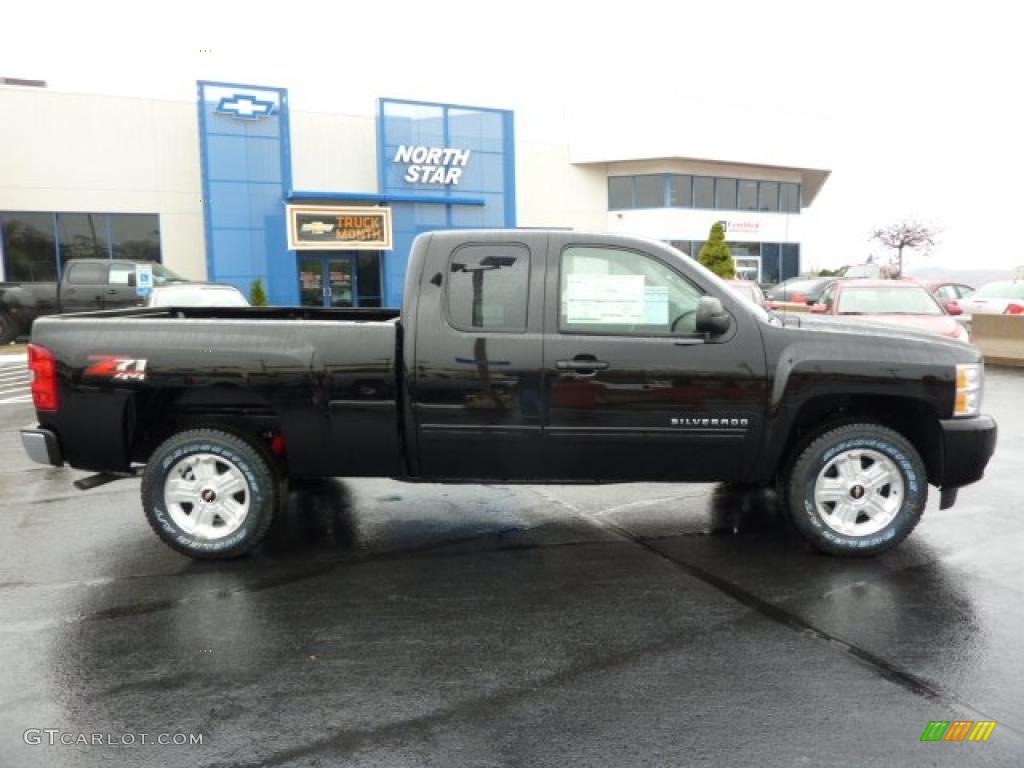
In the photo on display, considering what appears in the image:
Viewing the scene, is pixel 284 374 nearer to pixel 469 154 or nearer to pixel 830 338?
pixel 830 338

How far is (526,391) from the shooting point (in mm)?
4914

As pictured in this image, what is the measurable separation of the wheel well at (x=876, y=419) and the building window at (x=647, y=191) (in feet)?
120

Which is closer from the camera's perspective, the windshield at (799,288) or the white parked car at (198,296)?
the white parked car at (198,296)

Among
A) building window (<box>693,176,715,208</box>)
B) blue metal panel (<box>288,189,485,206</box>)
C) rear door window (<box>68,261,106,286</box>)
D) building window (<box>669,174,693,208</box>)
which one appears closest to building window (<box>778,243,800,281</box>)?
building window (<box>693,176,715,208</box>)

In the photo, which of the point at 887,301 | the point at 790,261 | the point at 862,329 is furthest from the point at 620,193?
the point at 862,329

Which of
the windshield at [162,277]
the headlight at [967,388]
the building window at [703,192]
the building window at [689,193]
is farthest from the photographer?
the building window at [703,192]

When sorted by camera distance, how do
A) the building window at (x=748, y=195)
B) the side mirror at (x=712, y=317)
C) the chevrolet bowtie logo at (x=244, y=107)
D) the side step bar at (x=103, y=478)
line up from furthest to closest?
the building window at (x=748, y=195) → the chevrolet bowtie logo at (x=244, y=107) → the side step bar at (x=103, y=478) → the side mirror at (x=712, y=317)

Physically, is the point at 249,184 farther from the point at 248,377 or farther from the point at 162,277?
the point at 248,377

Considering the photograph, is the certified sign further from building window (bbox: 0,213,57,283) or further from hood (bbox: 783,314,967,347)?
hood (bbox: 783,314,967,347)

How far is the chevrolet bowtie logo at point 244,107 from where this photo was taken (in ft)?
89.7

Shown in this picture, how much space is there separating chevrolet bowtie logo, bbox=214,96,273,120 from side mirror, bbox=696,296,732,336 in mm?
26213

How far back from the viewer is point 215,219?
2786 centimetres

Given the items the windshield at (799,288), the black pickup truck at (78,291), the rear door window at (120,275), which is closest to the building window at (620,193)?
the windshield at (799,288)

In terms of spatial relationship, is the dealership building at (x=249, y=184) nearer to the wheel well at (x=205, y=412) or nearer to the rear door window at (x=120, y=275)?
the rear door window at (x=120, y=275)
